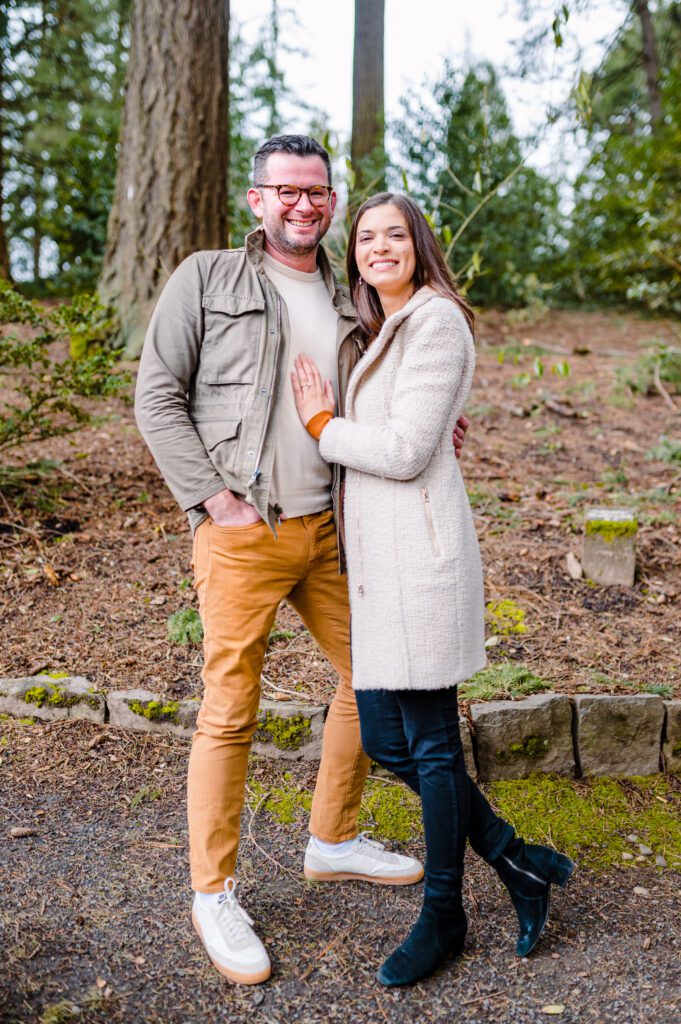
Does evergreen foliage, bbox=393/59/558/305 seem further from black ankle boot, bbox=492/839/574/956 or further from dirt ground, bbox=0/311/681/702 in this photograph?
black ankle boot, bbox=492/839/574/956

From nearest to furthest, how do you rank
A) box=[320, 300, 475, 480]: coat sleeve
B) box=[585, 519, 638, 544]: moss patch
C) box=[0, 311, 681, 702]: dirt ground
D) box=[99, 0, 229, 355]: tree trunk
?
box=[320, 300, 475, 480]: coat sleeve
box=[0, 311, 681, 702]: dirt ground
box=[585, 519, 638, 544]: moss patch
box=[99, 0, 229, 355]: tree trunk

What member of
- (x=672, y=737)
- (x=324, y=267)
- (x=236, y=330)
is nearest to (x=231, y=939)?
(x=236, y=330)

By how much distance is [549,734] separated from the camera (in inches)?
133

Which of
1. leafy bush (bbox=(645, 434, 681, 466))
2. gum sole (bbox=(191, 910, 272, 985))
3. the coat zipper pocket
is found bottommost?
gum sole (bbox=(191, 910, 272, 985))

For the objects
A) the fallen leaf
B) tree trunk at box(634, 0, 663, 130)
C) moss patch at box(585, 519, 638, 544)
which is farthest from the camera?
tree trunk at box(634, 0, 663, 130)

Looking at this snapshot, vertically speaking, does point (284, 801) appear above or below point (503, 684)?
below

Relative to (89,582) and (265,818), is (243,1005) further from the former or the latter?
(89,582)

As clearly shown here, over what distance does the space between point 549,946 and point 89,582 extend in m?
2.89

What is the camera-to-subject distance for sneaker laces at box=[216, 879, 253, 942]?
7.97 feet

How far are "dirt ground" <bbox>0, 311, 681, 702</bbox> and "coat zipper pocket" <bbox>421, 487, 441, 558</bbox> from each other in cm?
154

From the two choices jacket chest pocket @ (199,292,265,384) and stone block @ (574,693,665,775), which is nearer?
jacket chest pocket @ (199,292,265,384)

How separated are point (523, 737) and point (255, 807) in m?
1.08

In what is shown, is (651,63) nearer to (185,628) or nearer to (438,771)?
(185,628)

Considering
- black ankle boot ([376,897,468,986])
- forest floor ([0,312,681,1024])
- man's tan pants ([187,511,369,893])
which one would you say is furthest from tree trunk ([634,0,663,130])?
black ankle boot ([376,897,468,986])
